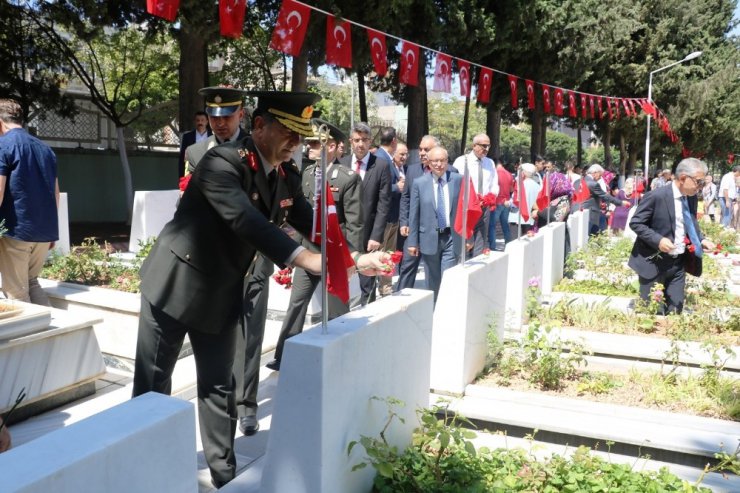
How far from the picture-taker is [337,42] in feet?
34.4

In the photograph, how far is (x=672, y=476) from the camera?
337 cm

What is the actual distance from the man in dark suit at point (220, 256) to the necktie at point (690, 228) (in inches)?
195

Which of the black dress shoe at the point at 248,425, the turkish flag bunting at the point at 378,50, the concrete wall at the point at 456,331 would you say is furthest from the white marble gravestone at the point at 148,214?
the concrete wall at the point at 456,331

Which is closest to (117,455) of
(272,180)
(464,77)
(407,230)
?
(272,180)

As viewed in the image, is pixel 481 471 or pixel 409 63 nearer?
pixel 481 471

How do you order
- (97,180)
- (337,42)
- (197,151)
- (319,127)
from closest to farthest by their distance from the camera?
(319,127), (197,151), (337,42), (97,180)

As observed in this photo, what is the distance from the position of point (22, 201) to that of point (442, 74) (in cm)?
1018

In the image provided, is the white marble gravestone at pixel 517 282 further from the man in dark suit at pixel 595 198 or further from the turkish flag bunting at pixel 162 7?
the man in dark suit at pixel 595 198

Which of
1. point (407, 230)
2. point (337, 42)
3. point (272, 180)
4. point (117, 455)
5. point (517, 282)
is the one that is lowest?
point (517, 282)

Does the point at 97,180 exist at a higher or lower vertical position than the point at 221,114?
lower

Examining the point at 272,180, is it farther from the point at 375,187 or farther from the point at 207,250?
the point at 375,187

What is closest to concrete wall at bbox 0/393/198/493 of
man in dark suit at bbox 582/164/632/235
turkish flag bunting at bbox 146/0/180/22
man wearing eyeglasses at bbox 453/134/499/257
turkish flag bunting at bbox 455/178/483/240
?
turkish flag bunting at bbox 455/178/483/240

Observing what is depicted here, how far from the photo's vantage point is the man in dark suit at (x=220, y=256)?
9.49 ft

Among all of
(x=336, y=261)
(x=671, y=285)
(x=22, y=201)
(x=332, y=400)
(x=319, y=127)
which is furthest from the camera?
(x=671, y=285)
